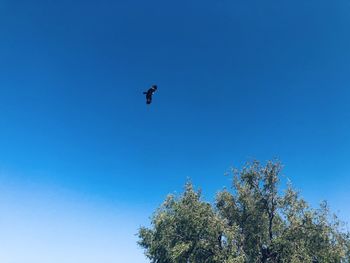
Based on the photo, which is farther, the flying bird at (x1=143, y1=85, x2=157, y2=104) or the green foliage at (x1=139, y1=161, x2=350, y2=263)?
the green foliage at (x1=139, y1=161, x2=350, y2=263)

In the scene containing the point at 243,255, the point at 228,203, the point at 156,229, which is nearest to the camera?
the point at 243,255

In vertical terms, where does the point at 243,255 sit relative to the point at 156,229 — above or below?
below

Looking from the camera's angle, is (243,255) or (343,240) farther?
(343,240)

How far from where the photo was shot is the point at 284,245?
144 ft

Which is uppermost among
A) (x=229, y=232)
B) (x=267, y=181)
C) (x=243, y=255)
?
(x=267, y=181)

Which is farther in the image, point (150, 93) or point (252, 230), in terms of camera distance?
point (252, 230)

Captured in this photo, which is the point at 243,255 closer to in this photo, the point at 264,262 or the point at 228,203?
the point at 264,262

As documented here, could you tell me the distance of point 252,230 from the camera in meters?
46.7

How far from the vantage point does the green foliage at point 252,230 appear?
43.8m

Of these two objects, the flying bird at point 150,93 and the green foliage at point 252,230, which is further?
the green foliage at point 252,230

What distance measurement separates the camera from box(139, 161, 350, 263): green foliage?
4381 centimetres

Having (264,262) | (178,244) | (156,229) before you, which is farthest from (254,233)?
(156,229)

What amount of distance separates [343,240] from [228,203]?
49.9 feet

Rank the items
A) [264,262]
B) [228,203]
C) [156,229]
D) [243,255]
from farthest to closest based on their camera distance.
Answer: [156,229]
[228,203]
[264,262]
[243,255]
